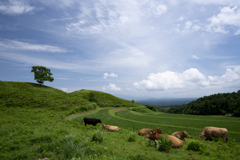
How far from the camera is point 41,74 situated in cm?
6222

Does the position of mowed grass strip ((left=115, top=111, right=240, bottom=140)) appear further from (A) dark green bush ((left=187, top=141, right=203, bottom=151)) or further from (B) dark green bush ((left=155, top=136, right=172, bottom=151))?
(B) dark green bush ((left=155, top=136, right=172, bottom=151))

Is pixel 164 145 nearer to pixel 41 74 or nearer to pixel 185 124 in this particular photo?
pixel 185 124

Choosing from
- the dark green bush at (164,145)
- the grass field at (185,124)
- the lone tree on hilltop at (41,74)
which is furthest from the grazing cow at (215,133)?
the lone tree on hilltop at (41,74)

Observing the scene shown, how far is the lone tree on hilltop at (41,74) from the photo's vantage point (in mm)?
60662

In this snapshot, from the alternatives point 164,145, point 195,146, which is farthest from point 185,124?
point 164,145

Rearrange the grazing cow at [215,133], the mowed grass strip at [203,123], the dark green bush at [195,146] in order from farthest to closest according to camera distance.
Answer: the mowed grass strip at [203,123] < the grazing cow at [215,133] < the dark green bush at [195,146]

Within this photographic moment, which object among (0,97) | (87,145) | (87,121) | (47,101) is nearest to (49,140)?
(87,145)

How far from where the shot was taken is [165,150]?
31.4ft

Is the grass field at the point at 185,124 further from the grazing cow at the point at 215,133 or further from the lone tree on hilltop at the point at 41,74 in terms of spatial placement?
the lone tree on hilltop at the point at 41,74

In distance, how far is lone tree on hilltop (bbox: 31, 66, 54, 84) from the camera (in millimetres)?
60662

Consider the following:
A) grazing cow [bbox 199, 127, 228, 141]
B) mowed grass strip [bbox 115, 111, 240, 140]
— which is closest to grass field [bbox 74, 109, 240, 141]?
mowed grass strip [bbox 115, 111, 240, 140]

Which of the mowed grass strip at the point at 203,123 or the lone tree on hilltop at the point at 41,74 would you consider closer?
the mowed grass strip at the point at 203,123

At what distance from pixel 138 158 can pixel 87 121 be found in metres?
15.2

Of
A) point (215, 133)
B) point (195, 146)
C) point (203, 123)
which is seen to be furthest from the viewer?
point (203, 123)
